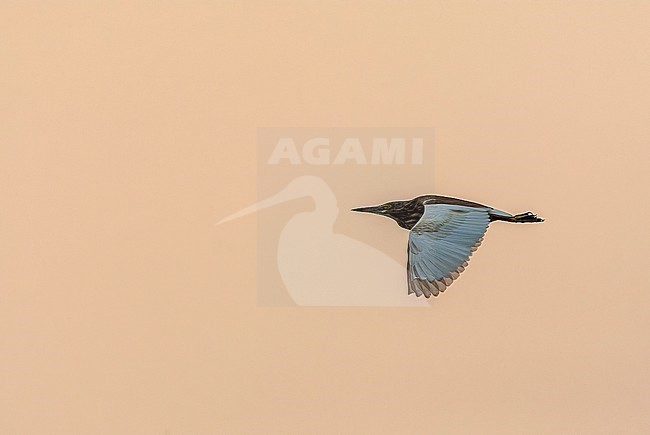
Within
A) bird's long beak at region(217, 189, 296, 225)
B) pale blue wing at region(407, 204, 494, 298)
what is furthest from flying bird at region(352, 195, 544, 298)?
bird's long beak at region(217, 189, 296, 225)

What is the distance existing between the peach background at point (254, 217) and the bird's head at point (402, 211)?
101mm

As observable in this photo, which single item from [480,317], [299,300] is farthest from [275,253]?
[480,317]

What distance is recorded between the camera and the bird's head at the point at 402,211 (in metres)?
1.27

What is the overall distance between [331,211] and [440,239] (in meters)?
0.26

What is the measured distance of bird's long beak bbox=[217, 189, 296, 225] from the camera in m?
1.32

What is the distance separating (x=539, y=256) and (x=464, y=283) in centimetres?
19

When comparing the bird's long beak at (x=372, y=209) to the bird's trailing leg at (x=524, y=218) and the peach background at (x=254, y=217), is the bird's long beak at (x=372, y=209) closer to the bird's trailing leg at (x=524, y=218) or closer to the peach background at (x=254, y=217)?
the peach background at (x=254, y=217)

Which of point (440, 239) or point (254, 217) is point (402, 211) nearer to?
point (440, 239)

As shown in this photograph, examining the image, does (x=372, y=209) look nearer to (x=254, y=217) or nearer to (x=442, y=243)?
(x=442, y=243)

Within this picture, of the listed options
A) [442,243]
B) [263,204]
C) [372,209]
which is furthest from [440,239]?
[263,204]

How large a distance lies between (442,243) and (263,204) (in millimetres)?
425

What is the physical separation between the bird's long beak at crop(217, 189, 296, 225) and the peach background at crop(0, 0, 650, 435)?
2cm

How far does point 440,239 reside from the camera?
49.2 inches

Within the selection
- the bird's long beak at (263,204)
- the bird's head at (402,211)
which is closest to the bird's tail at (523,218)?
the bird's head at (402,211)
